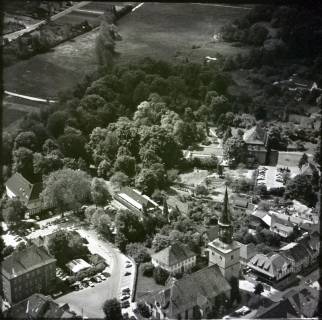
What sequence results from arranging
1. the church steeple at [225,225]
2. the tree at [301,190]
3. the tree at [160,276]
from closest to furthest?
the church steeple at [225,225]
the tree at [160,276]
the tree at [301,190]

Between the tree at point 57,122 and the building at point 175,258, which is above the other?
the tree at point 57,122

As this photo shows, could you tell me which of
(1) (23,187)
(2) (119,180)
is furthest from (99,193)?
(1) (23,187)

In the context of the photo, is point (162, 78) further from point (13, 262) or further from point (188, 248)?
point (13, 262)

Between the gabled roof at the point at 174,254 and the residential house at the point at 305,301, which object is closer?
the residential house at the point at 305,301

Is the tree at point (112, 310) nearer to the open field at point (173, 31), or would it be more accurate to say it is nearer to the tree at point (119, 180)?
the tree at point (119, 180)

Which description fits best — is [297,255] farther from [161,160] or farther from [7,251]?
[7,251]

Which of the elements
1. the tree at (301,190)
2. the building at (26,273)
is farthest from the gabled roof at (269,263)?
the building at (26,273)

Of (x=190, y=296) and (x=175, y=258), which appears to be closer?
(x=190, y=296)

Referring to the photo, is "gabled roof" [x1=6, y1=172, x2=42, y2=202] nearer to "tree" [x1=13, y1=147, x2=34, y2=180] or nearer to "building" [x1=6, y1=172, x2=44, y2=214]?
"building" [x1=6, y1=172, x2=44, y2=214]
